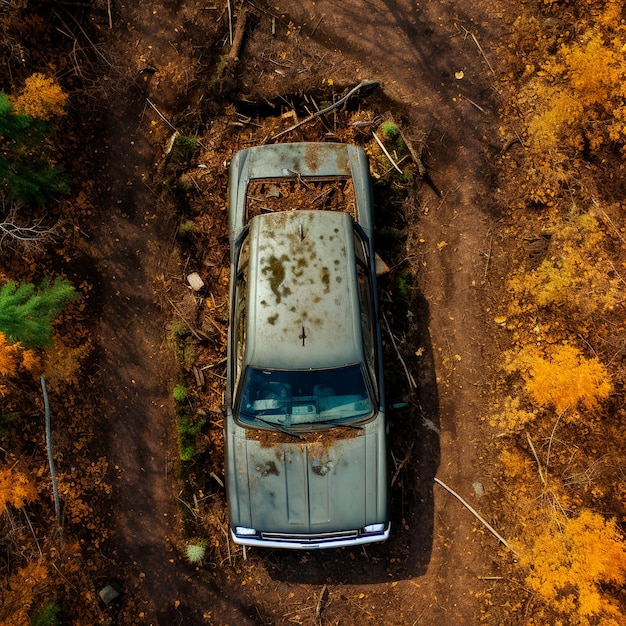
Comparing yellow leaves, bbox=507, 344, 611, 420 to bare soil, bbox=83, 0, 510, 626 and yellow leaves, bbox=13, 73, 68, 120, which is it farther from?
yellow leaves, bbox=13, 73, 68, 120

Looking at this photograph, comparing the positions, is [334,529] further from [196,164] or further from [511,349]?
[196,164]

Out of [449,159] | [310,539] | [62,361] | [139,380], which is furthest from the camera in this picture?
→ [449,159]

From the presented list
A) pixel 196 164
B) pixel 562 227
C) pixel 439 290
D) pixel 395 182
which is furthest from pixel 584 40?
pixel 196 164

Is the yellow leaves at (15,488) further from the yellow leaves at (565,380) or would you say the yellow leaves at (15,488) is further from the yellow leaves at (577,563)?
the yellow leaves at (565,380)

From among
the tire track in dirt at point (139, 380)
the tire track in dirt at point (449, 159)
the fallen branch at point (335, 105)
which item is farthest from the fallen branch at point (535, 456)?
the fallen branch at point (335, 105)

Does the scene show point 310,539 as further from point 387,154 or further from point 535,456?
point 387,154

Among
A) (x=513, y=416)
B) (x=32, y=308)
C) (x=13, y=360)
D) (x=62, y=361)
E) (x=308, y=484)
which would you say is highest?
(x=32, y=308)

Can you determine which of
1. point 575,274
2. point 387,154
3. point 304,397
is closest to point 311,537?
point 304,397
